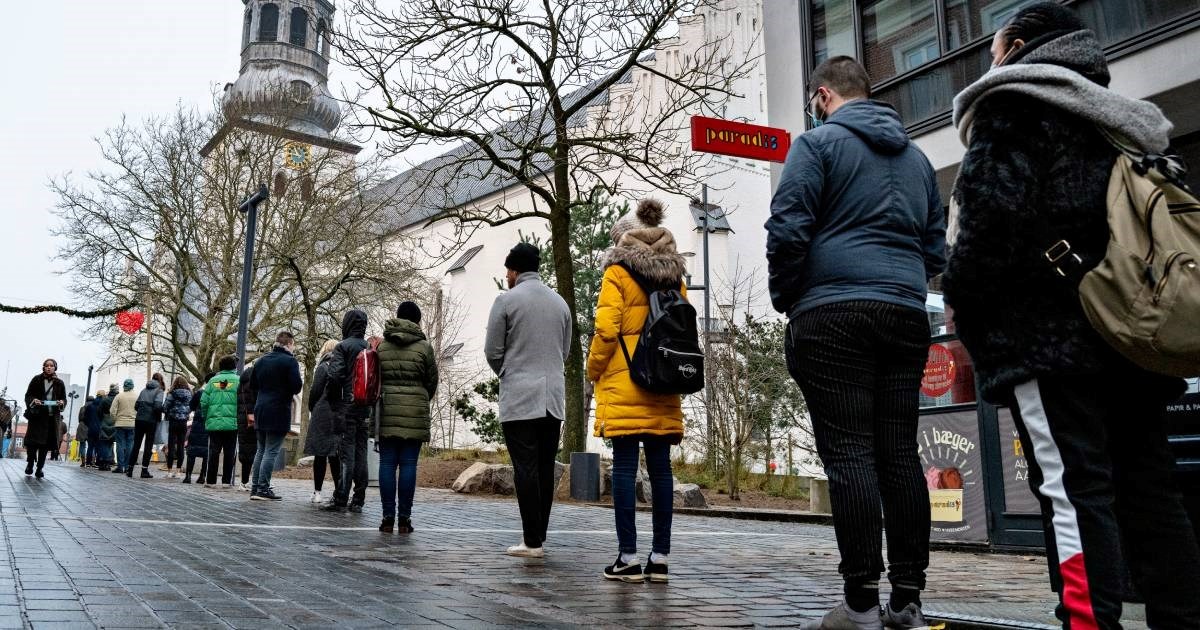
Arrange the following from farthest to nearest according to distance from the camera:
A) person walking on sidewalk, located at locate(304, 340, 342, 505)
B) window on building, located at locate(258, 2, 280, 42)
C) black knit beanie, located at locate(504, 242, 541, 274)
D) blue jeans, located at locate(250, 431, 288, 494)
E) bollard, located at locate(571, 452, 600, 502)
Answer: window on building, located at locate(258, 2, 280, 42) → bollard, located at locate(571, 452, 600, 502) → blue jeans, located at locate(250, 431, 288, 494) → person walking on sidewalk, located at locate(304, 340, 342, 505) → black knit beanie, located at locate(504, 242, 541, 274)

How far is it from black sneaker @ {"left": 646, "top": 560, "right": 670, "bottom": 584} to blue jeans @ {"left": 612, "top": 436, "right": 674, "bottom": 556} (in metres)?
0.08

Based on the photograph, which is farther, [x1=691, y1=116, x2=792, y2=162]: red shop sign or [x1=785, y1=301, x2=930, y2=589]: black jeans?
[x1=691, y1=116, x2=792, y2=162]: red shop sign

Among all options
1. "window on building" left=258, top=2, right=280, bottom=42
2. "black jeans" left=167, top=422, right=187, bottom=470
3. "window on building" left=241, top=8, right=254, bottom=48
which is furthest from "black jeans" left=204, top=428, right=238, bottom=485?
"window on building" left=241, top=8, right=254, bottom=48

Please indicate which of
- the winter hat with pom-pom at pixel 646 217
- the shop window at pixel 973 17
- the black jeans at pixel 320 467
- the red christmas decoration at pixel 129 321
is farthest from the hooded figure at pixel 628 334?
the red christmas decoration at pixel 129 321

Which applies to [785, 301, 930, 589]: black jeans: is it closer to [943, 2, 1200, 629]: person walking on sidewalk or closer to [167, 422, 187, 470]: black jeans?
[943, 2, 1200, 629]: person walking on sidewalk

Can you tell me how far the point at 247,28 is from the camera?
67812mm

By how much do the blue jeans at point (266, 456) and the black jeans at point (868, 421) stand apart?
9.43 metres

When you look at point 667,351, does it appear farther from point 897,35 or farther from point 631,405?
point 897,35

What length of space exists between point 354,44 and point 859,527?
12826 mm

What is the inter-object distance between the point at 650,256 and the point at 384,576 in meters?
2.15

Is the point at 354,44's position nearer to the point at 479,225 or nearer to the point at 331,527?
the point at 479,225

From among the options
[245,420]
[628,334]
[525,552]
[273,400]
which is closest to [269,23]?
[245,420]

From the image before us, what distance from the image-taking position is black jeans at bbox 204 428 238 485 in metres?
14.1

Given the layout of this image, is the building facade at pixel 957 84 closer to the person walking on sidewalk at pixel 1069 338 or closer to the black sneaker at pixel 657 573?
the person walking on sidewalk at pixel 1069 338
